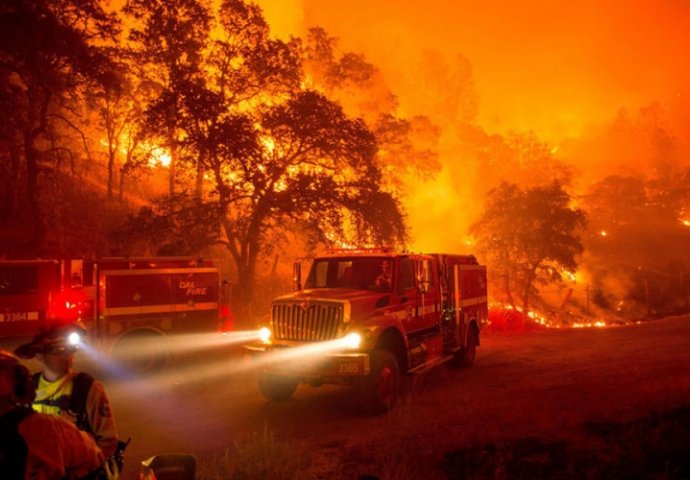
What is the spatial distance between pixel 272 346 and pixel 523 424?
4.13m

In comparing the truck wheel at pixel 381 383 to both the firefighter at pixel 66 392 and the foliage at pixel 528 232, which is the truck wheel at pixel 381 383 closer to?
the firefighter at pixel 66 392

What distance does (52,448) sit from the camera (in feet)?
7.65

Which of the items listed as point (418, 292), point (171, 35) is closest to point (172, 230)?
point (171, 35)

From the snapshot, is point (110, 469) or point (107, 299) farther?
point (107, 299)

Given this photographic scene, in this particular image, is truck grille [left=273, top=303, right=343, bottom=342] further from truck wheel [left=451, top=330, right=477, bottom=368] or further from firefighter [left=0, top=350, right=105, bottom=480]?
firefighter [left=0, top=350, right=105, bottom=480]

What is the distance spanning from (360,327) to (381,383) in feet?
3.18

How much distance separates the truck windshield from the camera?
31.6ft

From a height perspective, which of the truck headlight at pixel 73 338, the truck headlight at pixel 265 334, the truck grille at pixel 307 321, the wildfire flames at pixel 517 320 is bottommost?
the wildfire flames at pixel 517 320

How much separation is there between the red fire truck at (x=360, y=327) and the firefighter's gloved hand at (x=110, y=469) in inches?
203

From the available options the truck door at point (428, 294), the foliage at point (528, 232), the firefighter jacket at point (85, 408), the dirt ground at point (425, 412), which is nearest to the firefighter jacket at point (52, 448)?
the firefighter jacket at point (85, 408)

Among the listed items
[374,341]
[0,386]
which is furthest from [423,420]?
[0,386]

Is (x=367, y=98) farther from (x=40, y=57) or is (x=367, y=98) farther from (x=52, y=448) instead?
(x=52, y=448)

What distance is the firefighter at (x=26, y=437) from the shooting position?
7.23 ft

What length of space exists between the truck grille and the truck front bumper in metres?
0.25
